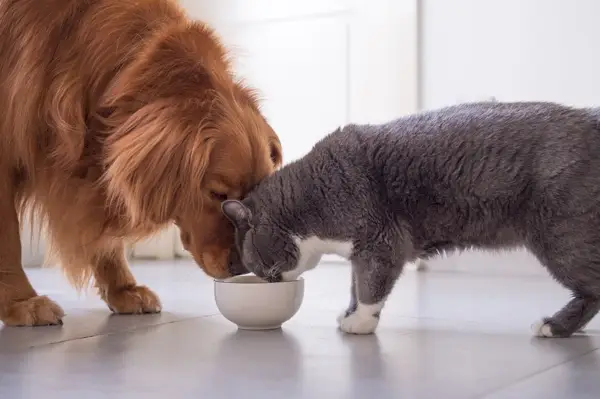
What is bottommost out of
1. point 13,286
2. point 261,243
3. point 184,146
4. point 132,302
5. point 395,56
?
point 132,302

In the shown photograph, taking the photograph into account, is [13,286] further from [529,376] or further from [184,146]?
[529,376]

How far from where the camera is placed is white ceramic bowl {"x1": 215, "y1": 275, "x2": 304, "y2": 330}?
1.56 meters

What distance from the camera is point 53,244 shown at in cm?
177

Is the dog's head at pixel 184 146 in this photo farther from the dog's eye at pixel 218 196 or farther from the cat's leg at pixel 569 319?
the cat's leg at pixel 569 319

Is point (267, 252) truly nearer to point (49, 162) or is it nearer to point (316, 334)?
point (316, 334)

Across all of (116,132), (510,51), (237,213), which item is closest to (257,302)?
(237,213)

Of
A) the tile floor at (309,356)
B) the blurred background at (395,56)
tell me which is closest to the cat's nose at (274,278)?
the tile floor at (309,356)

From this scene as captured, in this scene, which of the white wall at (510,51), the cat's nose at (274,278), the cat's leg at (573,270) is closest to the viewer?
the cat's leg at (573,270)

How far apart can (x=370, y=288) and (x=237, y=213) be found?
0.31 m

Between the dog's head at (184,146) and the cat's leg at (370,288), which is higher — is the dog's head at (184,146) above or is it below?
above

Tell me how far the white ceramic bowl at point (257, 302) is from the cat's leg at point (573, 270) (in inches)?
19.6

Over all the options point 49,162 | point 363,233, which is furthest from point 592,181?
point 49,162

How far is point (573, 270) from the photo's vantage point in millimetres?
1437

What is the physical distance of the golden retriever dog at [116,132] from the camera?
60.4 inches
